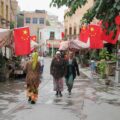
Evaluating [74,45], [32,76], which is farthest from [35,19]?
[32,76]

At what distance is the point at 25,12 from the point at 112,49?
67.2 meters

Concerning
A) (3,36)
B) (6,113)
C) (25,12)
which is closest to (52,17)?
(25,12)

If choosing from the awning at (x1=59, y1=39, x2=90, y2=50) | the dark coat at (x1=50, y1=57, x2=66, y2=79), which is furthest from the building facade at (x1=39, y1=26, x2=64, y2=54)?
the dark coat at (x1=50, y1=57, x2=66, y2=79)

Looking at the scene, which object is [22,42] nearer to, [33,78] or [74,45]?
[33,78]

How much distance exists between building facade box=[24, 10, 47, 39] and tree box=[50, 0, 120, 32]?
93633 millimetres

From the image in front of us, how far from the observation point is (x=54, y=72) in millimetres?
17578

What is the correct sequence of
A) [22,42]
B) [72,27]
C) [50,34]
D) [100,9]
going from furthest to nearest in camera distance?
[50,34] → [72,27] → [22,42] → [100,9]

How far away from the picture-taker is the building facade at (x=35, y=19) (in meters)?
105

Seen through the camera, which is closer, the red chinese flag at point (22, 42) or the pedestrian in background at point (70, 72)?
the pedestrian in background at point (70, 72)

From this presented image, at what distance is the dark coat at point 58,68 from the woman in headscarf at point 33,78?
230cm

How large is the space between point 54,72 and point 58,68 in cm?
22

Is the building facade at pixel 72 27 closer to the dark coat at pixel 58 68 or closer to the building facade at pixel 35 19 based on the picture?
the building facade at pixel 35 19

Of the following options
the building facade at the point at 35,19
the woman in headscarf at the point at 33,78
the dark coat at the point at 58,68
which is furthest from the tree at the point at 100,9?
the building facade at the point at 35,19

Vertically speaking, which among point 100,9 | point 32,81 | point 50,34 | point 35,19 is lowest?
point 32,81
